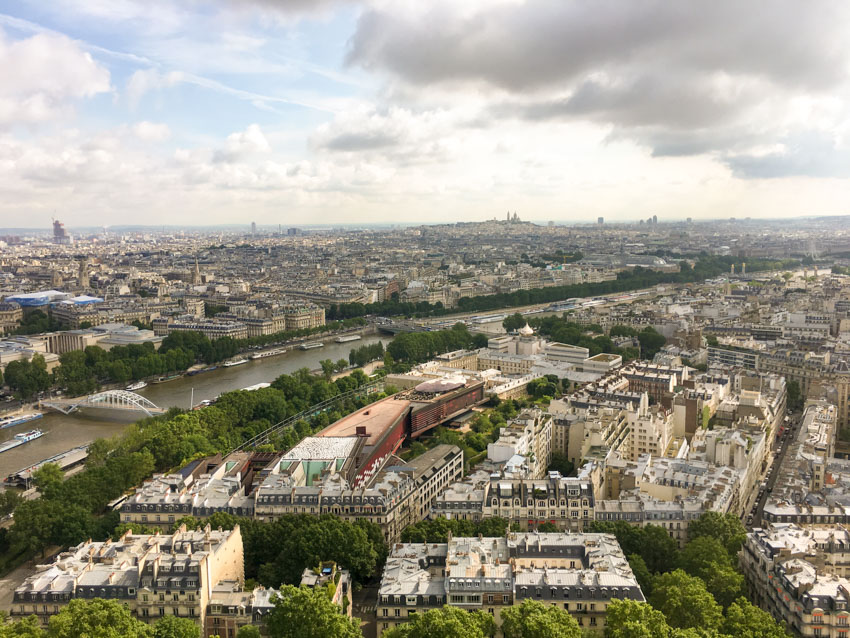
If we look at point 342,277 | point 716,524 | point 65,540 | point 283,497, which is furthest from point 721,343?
point 342,277

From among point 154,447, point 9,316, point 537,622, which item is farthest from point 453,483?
point 9,316

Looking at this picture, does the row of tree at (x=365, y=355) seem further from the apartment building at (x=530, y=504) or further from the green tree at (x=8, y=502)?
the apartment building at (x=530, y=504)

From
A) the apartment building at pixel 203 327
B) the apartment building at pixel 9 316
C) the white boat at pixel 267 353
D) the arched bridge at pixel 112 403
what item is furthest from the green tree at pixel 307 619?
the apartment building at pixel 9 316

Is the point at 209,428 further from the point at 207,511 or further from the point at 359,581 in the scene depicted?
the point at 359,581

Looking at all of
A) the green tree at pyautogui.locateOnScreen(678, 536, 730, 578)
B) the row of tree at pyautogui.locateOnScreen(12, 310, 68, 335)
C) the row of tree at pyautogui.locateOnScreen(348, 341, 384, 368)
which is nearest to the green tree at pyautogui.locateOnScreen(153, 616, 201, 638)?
the green tree at pyautogui.locateOnScreen(678, 536, 730, 578)

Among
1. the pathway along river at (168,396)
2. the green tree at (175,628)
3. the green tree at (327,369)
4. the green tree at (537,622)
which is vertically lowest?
the pathway along river at (168,396)

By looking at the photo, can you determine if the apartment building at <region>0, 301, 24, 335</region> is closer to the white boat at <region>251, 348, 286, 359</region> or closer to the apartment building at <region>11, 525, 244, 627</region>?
the white boat at <region>251, 348, 286, 359</region>
